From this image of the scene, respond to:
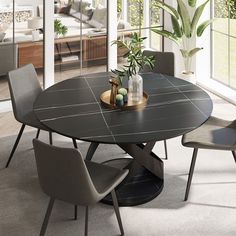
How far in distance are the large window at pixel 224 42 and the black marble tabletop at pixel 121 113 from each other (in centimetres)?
197

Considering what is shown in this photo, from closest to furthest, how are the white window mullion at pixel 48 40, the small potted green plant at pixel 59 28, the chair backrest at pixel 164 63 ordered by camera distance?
the chair backrest at pixel 164 63
the white window mullion at pixel 48 40
the small potted green plant at pixel 59 28

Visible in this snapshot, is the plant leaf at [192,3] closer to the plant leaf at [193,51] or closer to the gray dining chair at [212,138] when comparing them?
the plant leaf at [193,51]

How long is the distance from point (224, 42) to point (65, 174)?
3.90 m

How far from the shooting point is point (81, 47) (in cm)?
619

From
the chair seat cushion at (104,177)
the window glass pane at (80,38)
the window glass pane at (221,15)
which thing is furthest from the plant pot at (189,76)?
the chair seat cushion at (104,177)

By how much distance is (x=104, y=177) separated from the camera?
3.36m

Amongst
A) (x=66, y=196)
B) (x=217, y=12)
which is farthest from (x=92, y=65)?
(x=66, y=196)

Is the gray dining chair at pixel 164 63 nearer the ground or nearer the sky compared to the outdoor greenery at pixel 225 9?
nearer the ground

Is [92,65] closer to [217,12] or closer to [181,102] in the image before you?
[217,12]

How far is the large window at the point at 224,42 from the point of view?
20.1ft

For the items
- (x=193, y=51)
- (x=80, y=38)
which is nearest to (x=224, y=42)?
(x=193, y=51)

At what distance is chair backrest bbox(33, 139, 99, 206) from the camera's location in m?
2.93

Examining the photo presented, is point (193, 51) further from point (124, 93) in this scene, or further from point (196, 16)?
point (124, 93)

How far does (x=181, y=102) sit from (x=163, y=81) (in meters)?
0.56
